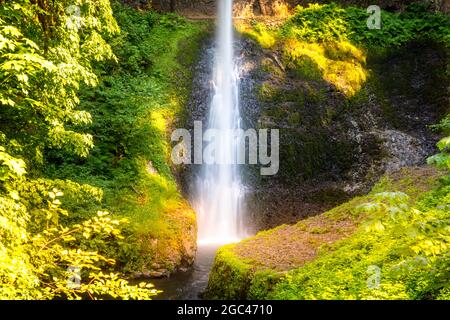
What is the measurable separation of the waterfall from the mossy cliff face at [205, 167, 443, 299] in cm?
437

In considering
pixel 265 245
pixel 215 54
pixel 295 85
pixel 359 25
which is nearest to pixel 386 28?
pixel 359 25

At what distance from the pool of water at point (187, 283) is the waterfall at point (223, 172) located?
241cm

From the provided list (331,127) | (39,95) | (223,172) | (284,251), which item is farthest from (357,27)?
(39,95)

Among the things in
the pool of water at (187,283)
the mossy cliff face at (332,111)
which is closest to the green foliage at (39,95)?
the pool of water at (187,283)

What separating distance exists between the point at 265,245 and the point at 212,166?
22.3 feet

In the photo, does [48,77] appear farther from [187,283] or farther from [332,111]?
[332,111]

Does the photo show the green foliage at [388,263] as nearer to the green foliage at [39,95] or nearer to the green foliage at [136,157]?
the green foliage at [39,95]

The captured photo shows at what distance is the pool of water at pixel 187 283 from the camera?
9827 mm

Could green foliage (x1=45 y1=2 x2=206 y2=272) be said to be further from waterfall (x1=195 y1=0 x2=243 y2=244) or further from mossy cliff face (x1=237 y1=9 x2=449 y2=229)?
mossy cliff face (x1=237 y1=9 x2=449 y2=229)

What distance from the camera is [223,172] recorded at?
54.1 feet

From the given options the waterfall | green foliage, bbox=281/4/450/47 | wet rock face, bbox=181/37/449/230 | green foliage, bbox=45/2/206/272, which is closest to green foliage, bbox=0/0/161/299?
green foliage, bbox=45/2/206/272

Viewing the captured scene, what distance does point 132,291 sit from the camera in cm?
446

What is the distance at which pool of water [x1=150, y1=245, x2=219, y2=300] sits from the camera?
9827 mm
